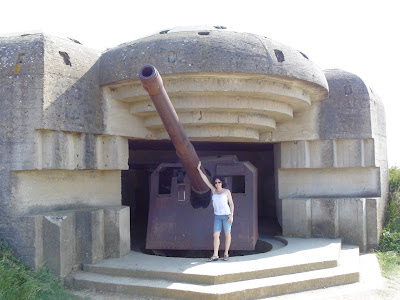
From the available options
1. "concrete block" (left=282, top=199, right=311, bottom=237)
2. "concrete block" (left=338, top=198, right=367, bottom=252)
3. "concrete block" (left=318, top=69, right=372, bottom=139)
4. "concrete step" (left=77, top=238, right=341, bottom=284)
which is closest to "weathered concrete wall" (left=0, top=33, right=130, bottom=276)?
"concrete step" (left=77, top=238, right=341, bottom=284)

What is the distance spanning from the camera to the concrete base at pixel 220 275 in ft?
14.9

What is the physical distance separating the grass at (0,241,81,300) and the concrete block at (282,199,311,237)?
11.6 feet

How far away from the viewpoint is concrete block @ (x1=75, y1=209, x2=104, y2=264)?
5328 mm

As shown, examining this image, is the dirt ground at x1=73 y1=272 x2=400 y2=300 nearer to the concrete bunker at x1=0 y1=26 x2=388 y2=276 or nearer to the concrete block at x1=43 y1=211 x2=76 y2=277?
the concrete block at x1=43 y1=211 x2=76 y2=277

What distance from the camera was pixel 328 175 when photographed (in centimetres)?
716

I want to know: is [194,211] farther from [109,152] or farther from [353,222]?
[353,222]

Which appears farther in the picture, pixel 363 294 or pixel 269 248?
pixel 269 248

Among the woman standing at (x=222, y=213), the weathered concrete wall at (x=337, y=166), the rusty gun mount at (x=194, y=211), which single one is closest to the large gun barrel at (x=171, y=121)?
the rusty gun mount at (x=194, y=211)

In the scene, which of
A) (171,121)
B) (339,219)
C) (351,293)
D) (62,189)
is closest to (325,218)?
→ (339,219)

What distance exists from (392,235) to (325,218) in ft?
3.91

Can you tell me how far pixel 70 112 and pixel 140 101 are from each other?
1.05 metres

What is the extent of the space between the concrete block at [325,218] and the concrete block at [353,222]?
0.30 feet

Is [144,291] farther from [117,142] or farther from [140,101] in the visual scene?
[140,101]

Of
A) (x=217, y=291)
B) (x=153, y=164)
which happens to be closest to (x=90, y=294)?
(x=217, y=291)
